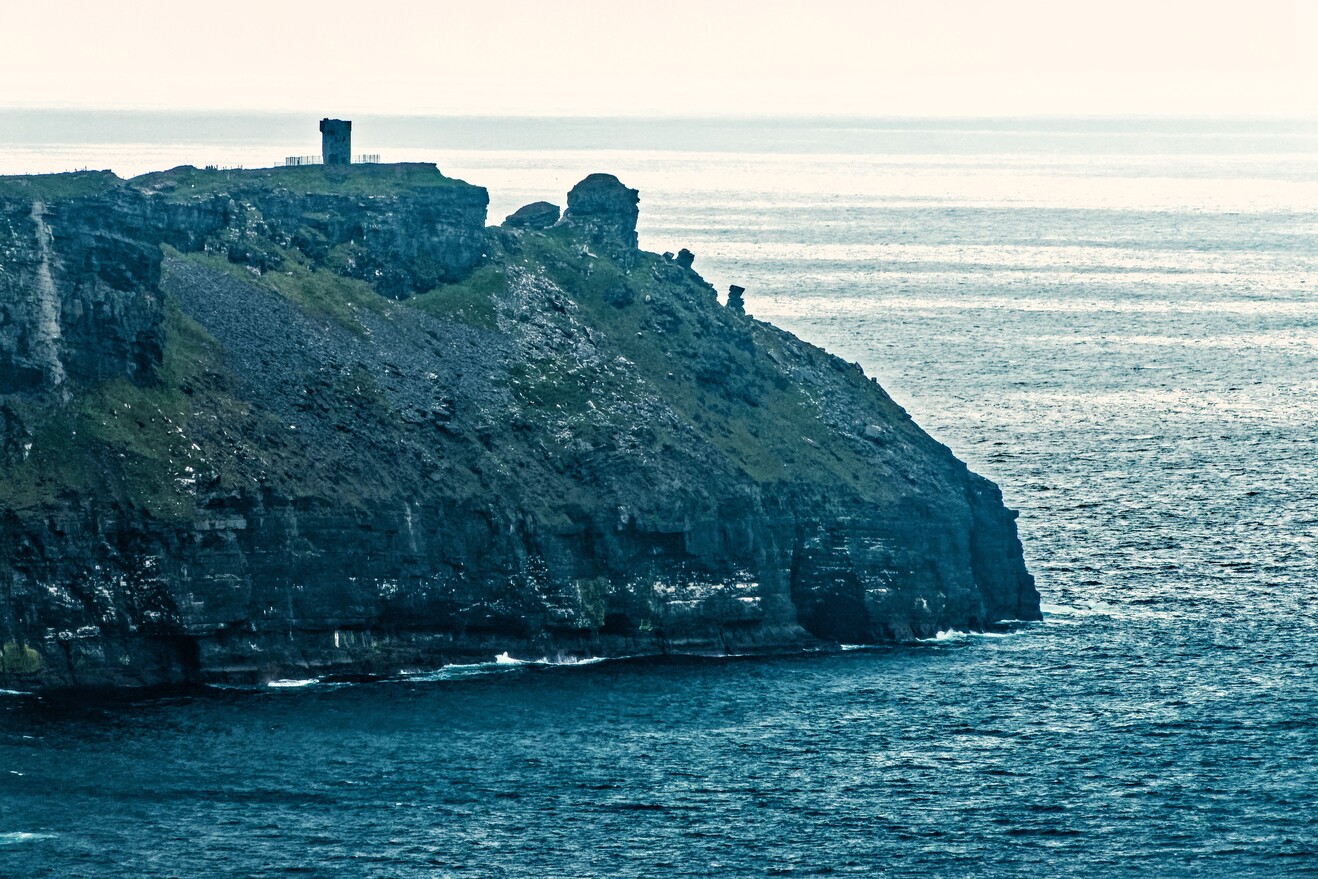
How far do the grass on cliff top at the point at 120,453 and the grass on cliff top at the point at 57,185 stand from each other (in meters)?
15.4

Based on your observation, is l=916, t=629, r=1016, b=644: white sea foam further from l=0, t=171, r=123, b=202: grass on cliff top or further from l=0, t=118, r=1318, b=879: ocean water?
l=0, t=171, r=123, b=202: grass on cliff top

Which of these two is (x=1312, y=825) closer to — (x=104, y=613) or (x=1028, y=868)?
(x=1028, y=868)

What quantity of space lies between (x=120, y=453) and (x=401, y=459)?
19.7m

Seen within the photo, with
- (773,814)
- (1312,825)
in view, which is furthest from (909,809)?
(1312,825)

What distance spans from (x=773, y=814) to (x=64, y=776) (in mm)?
39361

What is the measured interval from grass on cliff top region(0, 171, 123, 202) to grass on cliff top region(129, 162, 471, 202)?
8027 mm

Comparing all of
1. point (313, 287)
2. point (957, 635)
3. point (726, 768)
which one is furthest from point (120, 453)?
point (957, 635)

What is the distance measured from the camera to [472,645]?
547 feet

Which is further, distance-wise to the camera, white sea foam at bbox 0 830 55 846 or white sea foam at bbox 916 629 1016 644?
white sea foam at bbox 916 629 1016 644

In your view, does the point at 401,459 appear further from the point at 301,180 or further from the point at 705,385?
the point at 301,180

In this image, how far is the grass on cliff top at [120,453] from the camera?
518ft

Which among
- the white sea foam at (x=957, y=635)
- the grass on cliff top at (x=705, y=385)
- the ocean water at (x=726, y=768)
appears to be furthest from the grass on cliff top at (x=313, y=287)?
the white sea foam at (x=957, y=635)

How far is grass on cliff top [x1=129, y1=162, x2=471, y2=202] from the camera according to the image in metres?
189

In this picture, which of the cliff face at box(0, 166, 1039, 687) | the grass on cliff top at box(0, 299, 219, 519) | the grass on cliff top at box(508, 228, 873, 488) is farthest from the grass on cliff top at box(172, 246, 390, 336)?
the grass on cliff top at box(0, 299, 219, 519)
